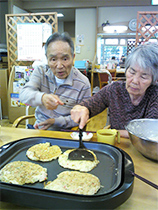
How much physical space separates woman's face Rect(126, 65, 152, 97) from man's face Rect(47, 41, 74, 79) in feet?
1.94

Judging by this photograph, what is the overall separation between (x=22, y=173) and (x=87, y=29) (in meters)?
6.68

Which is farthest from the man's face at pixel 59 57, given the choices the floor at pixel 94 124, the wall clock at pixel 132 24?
the wall clock at pixel 132 24

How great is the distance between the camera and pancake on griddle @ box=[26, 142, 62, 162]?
0.89 meters

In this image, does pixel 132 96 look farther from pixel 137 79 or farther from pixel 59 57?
pixel 59 57

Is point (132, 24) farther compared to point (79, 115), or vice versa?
point (132, 24)

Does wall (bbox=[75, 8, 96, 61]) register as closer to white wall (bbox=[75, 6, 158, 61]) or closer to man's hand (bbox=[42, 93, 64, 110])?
white wall (bbox=[75, 6, 158, 61])

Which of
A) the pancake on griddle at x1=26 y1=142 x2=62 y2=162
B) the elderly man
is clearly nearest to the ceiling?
the elderly man

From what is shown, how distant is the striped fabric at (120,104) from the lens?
1.31 meters

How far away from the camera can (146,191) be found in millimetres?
674

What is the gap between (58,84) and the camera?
168 centimetres

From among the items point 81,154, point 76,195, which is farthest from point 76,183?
point 81,154

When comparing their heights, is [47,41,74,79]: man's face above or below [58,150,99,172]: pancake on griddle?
above

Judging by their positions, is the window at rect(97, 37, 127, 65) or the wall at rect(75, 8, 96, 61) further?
the window at rect(97, 37, 127, 65)

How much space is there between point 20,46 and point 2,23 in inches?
33.5
